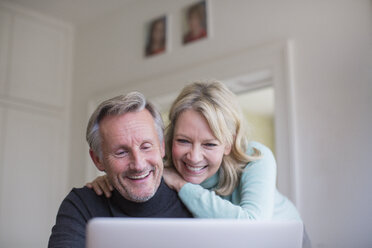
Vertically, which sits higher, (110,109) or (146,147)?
(110,109)

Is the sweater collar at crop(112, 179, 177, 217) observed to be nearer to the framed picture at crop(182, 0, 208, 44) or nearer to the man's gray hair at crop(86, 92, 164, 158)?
the man's gray hair at crop(86, 92, 164, 158)

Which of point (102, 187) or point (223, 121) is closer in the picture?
point (102, 187)

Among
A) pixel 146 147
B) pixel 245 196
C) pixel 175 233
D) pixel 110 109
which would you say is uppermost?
pixel 110 109

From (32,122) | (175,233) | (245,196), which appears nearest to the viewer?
(175,233)

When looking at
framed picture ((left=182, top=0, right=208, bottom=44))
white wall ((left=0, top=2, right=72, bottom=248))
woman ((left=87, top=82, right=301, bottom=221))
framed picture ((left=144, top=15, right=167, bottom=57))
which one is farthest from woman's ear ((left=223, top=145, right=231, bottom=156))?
white wall ((left=0, top=2, right=72, bottom=248))

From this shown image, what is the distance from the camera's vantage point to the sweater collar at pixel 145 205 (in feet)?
5.08

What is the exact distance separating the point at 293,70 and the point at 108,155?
1.71 meters

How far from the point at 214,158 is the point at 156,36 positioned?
2158 mm

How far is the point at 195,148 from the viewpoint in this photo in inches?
68.5

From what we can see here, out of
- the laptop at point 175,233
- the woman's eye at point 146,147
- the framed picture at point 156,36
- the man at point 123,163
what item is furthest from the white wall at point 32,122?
the laptop at point 175,233

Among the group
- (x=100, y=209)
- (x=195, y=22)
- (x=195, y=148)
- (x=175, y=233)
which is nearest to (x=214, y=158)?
(x=195, y=148)

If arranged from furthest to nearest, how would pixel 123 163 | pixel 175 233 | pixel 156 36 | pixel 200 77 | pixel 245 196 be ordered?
pixel 156 36 < pixel 200 77 < pixel 245 196 < pixel 123 163 < pixel 175 233

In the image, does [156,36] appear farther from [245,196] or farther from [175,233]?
[175,233]

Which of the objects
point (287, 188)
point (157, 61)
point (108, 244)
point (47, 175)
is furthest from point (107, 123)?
point (47, 175)
